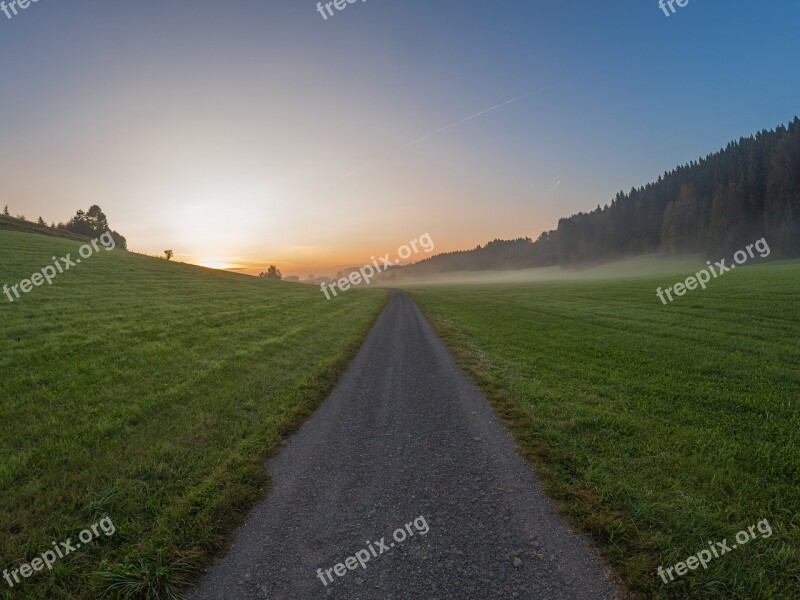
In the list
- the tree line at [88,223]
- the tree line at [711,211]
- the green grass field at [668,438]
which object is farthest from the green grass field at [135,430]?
the tree line at [711,211]

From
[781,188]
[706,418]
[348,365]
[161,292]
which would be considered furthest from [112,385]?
[781,188]

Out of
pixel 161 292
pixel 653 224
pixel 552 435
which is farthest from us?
→ pixel 653 224

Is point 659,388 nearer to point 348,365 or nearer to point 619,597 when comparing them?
point 619,597

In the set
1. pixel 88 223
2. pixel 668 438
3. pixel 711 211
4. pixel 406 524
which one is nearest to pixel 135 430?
pixel 406 524

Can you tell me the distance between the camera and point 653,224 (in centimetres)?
14250

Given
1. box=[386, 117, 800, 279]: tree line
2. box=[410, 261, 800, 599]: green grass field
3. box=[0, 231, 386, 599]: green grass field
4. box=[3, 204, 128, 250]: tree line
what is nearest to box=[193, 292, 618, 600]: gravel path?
box=[410, 261, 800, 599]: green grass field

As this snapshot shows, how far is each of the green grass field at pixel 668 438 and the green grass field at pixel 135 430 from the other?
5.87 m

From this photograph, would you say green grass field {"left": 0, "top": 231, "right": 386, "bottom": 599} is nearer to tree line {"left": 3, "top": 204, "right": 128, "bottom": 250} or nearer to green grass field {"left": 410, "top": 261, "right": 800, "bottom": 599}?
green grass field {"left": 410, "top": 261, "right": 800, "bottom": 599}

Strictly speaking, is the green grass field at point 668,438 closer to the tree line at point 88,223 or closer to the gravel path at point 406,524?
the gravel path at point 406,524

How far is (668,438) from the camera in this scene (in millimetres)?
7949

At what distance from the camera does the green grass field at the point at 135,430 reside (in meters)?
4.89

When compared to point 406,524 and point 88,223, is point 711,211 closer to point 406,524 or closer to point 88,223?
point 406,524

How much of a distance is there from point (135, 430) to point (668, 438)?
40.9ft

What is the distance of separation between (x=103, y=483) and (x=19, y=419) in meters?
4.40
